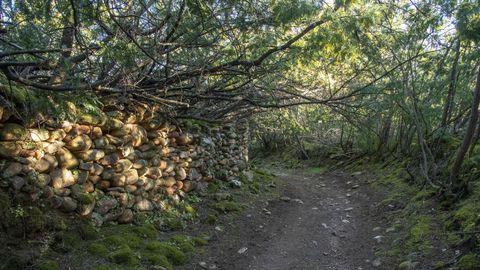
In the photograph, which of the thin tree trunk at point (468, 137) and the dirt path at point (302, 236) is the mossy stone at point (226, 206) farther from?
the thin tree trunk at point (468, 137)

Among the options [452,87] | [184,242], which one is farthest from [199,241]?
[452,87]

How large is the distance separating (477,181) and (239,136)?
6823mm

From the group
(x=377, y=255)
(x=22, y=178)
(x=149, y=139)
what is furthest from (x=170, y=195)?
(x=377, y=255)

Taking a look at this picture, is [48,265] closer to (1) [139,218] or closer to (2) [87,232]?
(2) [87,232]

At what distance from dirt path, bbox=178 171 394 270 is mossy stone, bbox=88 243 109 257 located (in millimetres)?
1128

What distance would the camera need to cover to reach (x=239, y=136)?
38.3 feet

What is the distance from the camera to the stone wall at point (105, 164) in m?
4.05

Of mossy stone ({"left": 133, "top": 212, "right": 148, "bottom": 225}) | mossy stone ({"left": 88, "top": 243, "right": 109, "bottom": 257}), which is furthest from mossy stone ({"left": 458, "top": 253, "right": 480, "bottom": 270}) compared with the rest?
mossy stone ({"left": 133, "top": 212, "right": 148, "bottom": 225})

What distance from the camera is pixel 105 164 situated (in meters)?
5.33

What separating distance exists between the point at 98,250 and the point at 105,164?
1379 mm

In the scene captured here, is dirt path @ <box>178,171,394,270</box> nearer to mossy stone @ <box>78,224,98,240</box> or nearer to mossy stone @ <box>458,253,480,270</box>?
mossy stone @ <box>458,253,480,270</box>

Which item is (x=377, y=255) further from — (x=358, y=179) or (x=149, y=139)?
(x=358, y=179)

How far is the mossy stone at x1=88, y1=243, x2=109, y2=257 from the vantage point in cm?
431

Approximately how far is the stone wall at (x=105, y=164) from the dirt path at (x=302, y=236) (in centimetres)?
132
